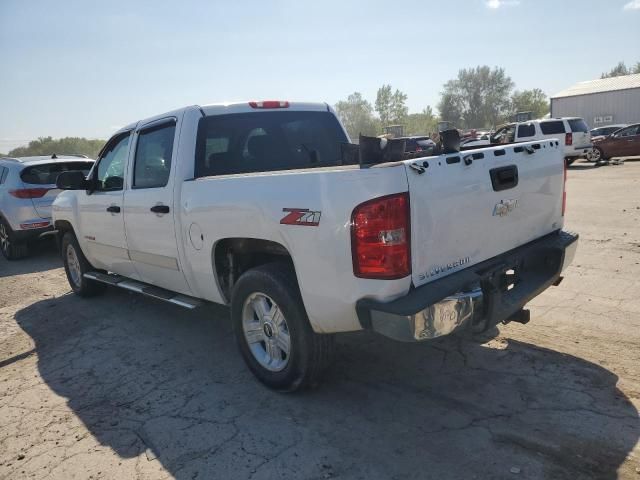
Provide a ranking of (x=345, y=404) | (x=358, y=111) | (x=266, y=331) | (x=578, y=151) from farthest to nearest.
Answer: (x=358, y=111), (x=578, y=151), (x=266, y=331), (x=345, y=404)

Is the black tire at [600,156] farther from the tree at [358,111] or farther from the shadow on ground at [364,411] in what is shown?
the tree at [358,111]

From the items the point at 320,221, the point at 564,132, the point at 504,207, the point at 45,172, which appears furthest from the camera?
the point at 564,132

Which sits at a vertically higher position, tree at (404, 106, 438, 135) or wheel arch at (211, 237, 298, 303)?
tree at (404, 106, 438, 135)

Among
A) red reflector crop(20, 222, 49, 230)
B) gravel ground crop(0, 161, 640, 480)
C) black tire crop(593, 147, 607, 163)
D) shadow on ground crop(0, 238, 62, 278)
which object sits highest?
red reflector crop(20, 222, 49, 230)

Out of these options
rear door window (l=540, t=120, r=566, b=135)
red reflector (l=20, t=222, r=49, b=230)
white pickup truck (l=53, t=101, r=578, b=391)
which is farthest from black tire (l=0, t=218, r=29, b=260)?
rear door window (l=540, t=120, r=566, b=135)

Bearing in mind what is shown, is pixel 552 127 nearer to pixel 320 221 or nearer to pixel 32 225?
pixel 32 225

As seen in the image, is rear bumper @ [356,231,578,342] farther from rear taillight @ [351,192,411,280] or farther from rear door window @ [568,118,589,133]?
rear door window @ [568,118,589,133]

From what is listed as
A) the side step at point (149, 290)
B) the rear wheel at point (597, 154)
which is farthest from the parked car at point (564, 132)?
the side step at point (149, 290)

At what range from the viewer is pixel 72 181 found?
17.4 feet

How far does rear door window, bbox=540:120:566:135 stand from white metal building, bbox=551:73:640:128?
25799 mm

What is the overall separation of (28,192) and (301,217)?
302 inches

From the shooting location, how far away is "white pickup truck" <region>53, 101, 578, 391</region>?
2697 mm

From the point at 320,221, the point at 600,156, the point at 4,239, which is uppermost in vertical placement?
the point at 320,221

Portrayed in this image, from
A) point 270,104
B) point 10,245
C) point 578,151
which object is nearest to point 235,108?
point 270,104
